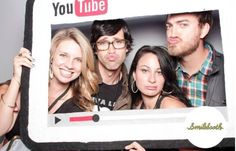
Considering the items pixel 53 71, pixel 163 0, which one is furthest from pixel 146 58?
pixel 53 71

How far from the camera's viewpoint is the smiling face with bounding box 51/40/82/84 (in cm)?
88

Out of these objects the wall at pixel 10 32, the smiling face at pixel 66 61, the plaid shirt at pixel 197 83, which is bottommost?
the plaid shirt at pixel 197 83

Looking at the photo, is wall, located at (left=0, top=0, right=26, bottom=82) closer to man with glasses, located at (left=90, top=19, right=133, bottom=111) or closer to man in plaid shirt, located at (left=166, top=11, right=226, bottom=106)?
man with glasses, located at (left=90, top=19, right=133, bottom=111)

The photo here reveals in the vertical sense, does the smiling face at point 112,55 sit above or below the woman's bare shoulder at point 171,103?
above

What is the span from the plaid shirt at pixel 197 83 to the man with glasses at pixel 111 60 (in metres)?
0.15

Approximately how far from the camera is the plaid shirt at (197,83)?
799 millimetres

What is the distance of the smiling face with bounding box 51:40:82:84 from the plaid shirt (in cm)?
28

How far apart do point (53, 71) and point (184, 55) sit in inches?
14.1

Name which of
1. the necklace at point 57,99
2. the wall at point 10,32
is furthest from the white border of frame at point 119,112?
the wall at point 10,32

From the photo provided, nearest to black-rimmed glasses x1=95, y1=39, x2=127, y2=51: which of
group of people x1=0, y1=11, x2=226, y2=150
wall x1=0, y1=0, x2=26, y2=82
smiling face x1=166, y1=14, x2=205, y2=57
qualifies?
group of people x1=0, y1=11, x2=226, y2=150

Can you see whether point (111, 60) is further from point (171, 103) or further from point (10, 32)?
point (10, 32)

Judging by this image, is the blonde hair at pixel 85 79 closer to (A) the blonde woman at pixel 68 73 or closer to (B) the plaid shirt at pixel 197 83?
(A) the blonde woman at pixel 68 73

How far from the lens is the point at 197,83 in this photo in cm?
81

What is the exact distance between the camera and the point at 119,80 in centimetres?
86
